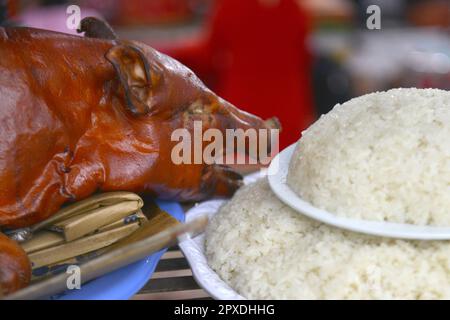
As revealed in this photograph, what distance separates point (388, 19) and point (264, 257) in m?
4.35

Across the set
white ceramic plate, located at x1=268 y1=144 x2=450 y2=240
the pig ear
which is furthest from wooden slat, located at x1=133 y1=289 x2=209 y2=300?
the pig ear

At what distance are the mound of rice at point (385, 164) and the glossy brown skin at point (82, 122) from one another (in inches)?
12.1

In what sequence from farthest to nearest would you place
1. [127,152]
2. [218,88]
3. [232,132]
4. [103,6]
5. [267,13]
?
[103,6], [218,88], [267,13], [232,132], [127,152]

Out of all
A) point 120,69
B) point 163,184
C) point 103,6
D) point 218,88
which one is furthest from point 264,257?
point 103,6

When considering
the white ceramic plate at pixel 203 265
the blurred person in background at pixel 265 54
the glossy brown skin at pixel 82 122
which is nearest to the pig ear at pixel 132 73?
the glossy brown skin at pixel 82 122

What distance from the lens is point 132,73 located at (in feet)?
3.77

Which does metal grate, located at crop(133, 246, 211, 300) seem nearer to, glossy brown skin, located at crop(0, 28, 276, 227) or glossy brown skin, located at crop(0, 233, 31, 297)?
glossy brown skin, located at crop(0, 28, 276, 227)

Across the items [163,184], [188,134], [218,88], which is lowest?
[218,88]

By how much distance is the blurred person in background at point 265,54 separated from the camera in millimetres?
3025

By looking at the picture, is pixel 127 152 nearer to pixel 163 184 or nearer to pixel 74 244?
pixel 163 184

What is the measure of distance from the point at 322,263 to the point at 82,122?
587mm

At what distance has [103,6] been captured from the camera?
373 cm

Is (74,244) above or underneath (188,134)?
underneath

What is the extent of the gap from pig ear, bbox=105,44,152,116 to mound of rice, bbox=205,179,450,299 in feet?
1.22
